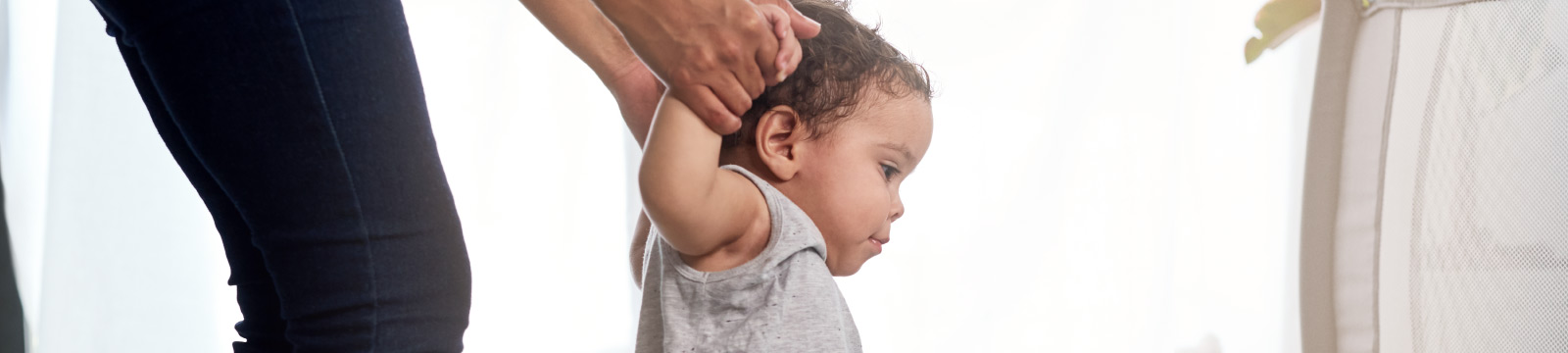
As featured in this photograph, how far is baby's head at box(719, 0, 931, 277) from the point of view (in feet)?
2.34

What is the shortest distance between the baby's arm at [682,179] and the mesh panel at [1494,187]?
579 mm

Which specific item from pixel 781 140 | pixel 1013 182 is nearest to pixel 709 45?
pixel 781 140

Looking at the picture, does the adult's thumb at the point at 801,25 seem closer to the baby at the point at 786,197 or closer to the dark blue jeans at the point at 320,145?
the baby at the point at 786,197

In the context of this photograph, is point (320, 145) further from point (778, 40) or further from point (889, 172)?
point (889, 172)

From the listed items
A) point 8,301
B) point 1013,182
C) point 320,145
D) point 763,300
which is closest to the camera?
point 320,145

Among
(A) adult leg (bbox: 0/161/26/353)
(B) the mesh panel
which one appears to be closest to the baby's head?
(B) the mesh panel

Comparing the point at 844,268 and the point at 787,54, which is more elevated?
the point at 787,54

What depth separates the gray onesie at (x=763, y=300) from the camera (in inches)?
25.4

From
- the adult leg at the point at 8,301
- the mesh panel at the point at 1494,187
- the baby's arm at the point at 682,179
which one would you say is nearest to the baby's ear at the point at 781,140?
the baby's arm at the point at 682,179

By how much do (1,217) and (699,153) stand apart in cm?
A: 128

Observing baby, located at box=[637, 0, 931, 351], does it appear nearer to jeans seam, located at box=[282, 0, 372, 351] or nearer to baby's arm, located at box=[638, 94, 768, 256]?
baby's arm, located at box=[638, 94, 768, 256]

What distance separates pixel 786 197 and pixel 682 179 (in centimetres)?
16

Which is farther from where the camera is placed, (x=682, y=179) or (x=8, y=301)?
(x=8, y=301)

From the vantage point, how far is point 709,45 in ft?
1.86
